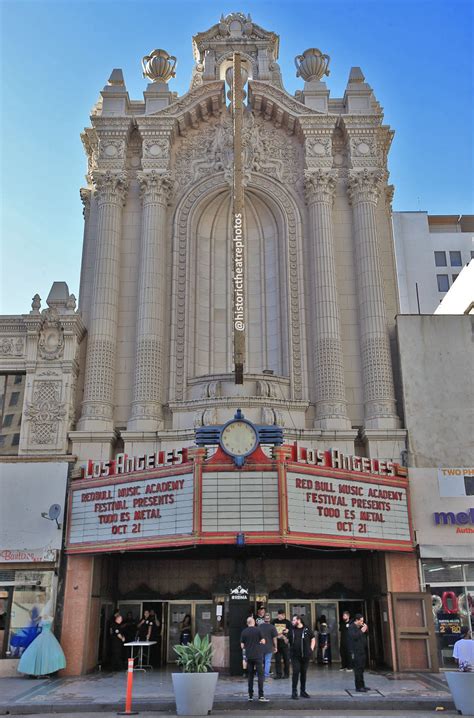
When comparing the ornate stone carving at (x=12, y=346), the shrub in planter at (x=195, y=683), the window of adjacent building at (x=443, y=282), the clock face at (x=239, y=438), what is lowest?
the shrub in planter at (x=195, y=683)

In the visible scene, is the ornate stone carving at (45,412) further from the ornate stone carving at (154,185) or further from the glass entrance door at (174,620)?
the ornate stone carving at (154,185)

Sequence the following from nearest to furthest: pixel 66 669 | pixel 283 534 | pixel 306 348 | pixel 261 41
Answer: pixel 283 534, pixel 66 669, pixel 306 348, pixel 261 41

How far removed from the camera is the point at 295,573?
24.3m

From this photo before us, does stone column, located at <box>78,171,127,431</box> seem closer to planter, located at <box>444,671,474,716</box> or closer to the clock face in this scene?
the clock face

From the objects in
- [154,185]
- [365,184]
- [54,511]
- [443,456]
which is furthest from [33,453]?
[365,184]

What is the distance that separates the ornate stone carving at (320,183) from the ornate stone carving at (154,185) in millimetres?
5418

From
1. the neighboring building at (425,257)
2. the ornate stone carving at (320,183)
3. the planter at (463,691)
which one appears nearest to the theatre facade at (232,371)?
the ornate stone carving at (320,183)

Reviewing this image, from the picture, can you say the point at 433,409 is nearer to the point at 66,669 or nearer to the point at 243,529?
the point at 243,529

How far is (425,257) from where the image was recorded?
66062 mm

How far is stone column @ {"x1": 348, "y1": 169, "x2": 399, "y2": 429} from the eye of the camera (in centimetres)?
2411

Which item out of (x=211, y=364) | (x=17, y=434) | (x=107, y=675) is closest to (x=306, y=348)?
(x=211, y=364)

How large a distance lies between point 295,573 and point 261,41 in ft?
70.3

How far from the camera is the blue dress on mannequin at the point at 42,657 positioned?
19.4 meters

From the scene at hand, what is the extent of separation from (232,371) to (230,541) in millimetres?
8548
